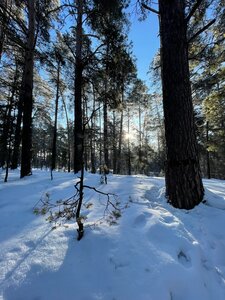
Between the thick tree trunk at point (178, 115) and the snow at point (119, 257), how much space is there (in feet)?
1.40

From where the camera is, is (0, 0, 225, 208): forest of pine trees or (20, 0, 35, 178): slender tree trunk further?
(20, 0, 35, 178): slender tree trunk

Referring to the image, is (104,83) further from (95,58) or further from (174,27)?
(174,27)

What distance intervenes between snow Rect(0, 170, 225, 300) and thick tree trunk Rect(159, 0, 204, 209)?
16.8 inches

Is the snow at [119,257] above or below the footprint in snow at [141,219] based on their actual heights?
below

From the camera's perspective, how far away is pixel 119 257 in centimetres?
200

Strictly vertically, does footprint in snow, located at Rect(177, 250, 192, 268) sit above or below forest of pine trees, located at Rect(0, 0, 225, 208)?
below

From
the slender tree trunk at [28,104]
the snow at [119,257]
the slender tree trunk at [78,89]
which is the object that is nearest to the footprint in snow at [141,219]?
the snow at [119,257]

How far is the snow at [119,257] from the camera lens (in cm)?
167

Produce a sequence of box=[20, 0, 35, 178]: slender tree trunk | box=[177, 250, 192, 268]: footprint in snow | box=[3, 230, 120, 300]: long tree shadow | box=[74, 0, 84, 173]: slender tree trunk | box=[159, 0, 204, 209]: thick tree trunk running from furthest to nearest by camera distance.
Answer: box=[74, 0, 84, 173]: slender tree trunk
box=[20, 0, 35, 178]: slender tree trunk
box=[159, 0, 204, 209]: thick tree trunk
box=[177, 250, 192, 268]: footprint in snow
box=[3, 230, 120, 300]: long tree shadow

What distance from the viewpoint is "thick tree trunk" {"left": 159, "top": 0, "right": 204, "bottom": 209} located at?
136 inches

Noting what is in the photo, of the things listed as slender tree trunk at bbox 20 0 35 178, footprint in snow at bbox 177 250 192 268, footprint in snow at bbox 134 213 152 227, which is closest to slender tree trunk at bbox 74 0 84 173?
slender tree trunk at bbox 20 0 35 178

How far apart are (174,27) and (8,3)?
24.9ft

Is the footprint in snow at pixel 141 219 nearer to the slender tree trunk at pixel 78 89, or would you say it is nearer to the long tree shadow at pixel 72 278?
the long tree shadow at pixel 72 278

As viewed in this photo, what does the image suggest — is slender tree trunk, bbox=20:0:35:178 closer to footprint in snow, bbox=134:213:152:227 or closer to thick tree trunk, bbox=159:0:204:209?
thick tree trunk, bbox=159:0:204:209
